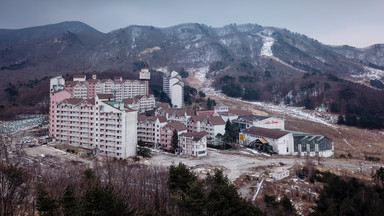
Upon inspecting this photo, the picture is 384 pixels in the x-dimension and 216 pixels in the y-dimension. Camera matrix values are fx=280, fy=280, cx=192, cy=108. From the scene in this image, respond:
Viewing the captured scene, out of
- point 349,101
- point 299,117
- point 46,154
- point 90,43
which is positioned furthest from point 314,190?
point 90,43

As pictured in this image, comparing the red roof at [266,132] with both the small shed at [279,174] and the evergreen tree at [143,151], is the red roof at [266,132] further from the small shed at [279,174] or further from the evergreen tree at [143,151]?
the evergreen tree at [143,151]

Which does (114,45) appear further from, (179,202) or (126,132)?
(179,202)

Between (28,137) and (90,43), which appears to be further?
(90,43)

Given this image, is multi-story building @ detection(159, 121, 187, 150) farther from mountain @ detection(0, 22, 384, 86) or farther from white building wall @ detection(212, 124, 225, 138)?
mountain @ detection(0, 22, 384, 86)

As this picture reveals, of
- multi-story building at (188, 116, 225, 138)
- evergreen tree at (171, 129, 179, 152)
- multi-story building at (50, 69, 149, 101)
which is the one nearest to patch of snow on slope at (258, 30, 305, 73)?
multi-story building at (50, 69, 149, 101)

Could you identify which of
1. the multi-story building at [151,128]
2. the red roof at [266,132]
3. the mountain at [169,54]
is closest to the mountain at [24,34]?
the mountain at [169,54]

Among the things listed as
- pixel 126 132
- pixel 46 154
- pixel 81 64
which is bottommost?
pixel 46 154
